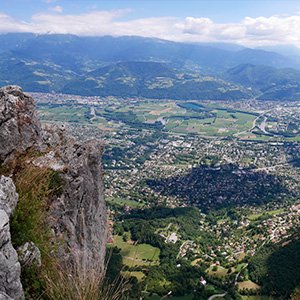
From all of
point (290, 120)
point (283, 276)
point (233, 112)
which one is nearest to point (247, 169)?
point (283, 276)

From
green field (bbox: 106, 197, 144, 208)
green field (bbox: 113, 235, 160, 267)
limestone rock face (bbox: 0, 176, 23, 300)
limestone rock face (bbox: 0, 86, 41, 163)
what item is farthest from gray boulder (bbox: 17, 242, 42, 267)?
green field (bbox: 106, 197, 144, 208)

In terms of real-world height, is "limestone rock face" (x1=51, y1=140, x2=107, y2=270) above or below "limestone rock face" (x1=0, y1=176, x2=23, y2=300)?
below

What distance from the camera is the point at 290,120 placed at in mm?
158375

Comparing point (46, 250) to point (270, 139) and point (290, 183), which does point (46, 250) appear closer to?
point (290, 183)

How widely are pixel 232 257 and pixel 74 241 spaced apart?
42.2 meters

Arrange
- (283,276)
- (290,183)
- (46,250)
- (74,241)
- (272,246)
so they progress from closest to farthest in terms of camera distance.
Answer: (46,250) → (74,241) → (283,276) → (272,246) → (290,183)

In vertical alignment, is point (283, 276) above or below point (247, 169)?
above

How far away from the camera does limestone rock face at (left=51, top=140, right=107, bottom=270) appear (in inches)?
302

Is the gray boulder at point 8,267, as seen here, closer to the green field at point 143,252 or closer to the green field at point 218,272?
the green field at point 143,252

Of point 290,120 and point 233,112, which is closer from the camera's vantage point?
point 290,120

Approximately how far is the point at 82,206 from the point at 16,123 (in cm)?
249

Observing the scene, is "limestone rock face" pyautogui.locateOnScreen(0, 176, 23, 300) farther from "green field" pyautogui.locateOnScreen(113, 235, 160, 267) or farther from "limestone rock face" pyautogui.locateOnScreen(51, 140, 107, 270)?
"green field" pyautogui.locateOnScreen(113, 235, 160, 267)

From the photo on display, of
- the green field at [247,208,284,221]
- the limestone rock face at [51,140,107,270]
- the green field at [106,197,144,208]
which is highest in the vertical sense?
the limestone rock face at [51,140,107,270]

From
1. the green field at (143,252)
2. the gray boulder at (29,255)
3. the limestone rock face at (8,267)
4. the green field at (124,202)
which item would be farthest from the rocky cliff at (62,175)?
the green field at (124,202)
